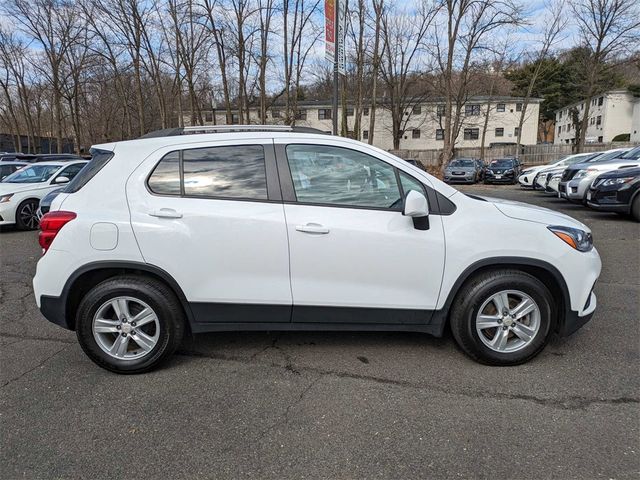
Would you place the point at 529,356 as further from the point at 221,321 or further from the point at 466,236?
the point at 221,321

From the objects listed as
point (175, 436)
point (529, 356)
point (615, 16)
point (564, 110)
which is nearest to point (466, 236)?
point (529, 356)

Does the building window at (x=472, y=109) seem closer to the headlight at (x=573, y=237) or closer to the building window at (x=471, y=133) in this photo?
the building window at (x=471, y=133)

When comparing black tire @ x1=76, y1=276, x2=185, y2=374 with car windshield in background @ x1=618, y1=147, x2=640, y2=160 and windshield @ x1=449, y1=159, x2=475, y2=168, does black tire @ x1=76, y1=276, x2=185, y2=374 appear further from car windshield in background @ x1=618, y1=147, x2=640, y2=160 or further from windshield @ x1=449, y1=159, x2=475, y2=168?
windshield @ x1=449, y1=159, x2=475, y2=168

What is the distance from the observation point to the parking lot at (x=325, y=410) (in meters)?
2.29

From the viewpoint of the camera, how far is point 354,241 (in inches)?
119

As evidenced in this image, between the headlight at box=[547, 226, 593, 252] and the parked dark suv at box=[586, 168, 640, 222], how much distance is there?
304 inches

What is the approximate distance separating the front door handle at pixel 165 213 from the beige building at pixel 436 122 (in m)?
50.7

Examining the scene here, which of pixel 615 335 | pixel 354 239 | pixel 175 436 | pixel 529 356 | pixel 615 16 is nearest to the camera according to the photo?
pixel 175 436

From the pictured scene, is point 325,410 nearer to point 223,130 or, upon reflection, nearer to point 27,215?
point 223,130

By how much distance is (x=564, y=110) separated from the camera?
197 feet

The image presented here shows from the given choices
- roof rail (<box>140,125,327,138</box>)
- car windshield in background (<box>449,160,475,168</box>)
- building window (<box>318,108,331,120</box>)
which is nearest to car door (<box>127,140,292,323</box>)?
roof rail (<box>140,125,327,138</box>)

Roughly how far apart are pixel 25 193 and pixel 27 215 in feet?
1.65

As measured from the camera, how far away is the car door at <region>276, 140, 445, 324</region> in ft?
9.98

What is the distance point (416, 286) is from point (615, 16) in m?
35.3
